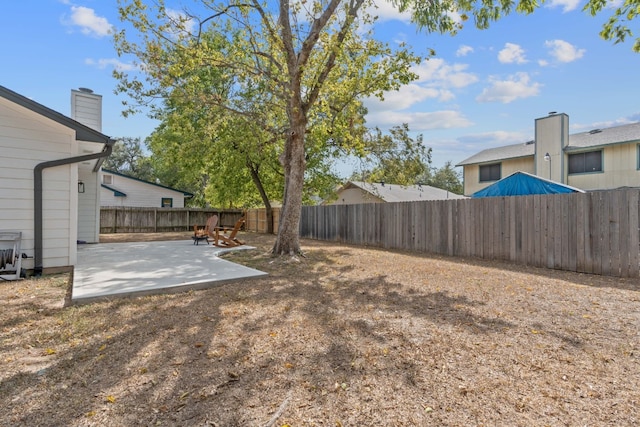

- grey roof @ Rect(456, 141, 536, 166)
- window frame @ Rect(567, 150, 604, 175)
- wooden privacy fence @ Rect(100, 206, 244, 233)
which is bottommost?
wooden privacy fence @ Rect(100, 206, 244, 233)

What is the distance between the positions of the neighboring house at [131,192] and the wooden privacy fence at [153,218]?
350 cm

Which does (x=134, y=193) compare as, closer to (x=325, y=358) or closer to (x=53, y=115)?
(x=53, y=115)

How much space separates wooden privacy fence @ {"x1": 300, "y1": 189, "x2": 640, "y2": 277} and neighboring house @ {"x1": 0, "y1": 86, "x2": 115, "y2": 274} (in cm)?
799

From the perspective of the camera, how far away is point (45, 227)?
19.1 ft

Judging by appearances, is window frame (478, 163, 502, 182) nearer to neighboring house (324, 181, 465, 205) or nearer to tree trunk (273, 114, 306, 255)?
neighboring house (324, 181, 465, 205)

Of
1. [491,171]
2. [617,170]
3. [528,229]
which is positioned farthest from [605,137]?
[528,229]

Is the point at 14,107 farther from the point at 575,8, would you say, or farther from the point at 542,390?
the point at 575,8

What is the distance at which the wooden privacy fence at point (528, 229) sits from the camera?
19.3 feet

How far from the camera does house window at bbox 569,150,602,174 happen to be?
53.4 ft

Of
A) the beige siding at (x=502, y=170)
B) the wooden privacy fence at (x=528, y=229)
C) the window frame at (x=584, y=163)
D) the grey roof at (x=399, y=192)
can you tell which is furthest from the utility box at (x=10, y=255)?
the window frame at (x=584, y=163)

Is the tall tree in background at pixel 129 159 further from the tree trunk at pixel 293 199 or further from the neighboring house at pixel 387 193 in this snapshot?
the tree trunk at pixel 293 199

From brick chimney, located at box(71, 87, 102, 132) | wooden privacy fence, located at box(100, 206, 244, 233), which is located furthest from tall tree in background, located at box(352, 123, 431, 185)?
wooden privacy fence, located at box(100, 206, 244, 233)

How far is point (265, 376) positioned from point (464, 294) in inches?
129

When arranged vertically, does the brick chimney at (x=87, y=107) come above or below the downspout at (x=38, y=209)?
above
